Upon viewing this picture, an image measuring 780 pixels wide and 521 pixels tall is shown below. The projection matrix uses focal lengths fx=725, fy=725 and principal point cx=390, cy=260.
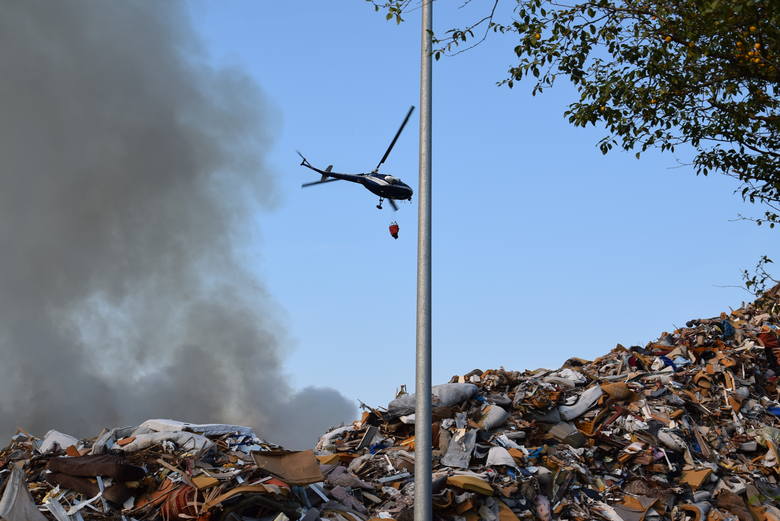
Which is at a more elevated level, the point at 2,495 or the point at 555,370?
the point at 555,370

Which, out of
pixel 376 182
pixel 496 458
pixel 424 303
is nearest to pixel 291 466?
pixel 496 458

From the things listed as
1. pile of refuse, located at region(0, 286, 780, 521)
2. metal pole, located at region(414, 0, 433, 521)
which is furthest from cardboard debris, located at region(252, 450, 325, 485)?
metal pole, located at region(414, 0, 433, 521)

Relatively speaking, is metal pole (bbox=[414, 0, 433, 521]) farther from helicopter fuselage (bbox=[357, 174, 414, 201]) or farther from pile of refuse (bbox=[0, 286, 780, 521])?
helicopter fuselage (bbox=[357, 174, 414, 201])

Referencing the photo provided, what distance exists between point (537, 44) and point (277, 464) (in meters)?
8.34

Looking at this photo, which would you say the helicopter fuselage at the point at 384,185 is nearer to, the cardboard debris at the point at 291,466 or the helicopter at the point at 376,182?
the helicopter at the point at 376,182

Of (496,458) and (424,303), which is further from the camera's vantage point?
(496,458)

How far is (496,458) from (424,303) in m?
5.64

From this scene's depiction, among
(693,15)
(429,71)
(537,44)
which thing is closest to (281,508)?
(429,71)

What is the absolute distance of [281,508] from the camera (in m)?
11.1

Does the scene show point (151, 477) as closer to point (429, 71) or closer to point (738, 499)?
point (429, 71)

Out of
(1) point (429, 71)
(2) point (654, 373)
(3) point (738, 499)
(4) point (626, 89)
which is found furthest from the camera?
(2) point (654, 373)

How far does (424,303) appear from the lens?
358 inches

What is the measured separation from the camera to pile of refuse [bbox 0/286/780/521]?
11195 mm

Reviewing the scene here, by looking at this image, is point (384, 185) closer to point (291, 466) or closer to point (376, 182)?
point (376, 182)
